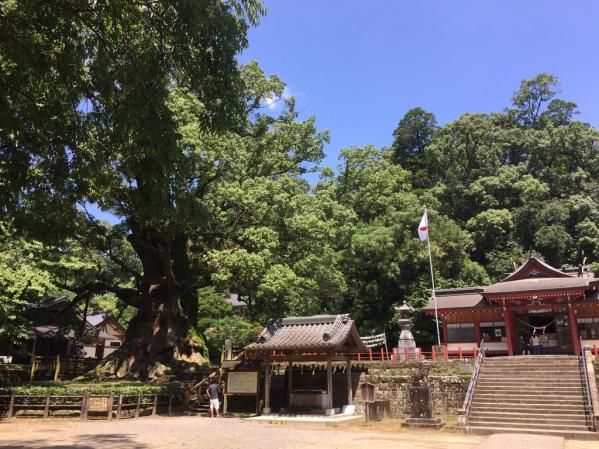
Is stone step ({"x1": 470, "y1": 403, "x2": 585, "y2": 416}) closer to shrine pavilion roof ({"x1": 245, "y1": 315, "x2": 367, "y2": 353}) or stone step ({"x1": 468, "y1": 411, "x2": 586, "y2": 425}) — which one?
stone step ({"x1": 468, "y1": 411, "x2": 586, "y2": 425})

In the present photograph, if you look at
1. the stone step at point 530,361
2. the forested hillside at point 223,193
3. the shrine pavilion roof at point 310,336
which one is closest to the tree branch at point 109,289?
the forested hillside at point 223,193

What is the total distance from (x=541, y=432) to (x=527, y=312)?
1268 centimetres

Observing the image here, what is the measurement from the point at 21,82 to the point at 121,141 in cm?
212

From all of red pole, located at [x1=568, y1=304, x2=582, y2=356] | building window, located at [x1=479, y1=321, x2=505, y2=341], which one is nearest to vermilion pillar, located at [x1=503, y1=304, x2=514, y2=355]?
building window, located at [x1=479, y1=321, x2=505, y2=341]

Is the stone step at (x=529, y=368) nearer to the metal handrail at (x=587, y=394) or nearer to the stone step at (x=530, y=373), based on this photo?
the stone step at (x=530, y=373)

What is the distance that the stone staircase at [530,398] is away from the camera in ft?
48.0

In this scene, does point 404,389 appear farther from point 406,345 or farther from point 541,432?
point 541,432

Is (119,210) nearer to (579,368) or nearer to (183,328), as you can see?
(183,328)

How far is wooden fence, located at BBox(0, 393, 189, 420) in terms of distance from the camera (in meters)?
16.8

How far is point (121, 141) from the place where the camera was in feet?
30.4

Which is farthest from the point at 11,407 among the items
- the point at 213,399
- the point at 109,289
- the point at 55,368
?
the point at 55,368

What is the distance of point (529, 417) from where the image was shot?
1524 cm

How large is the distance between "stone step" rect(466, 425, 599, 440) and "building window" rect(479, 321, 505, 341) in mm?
12056

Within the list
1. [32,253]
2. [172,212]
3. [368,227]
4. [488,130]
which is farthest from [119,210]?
[488,130]
